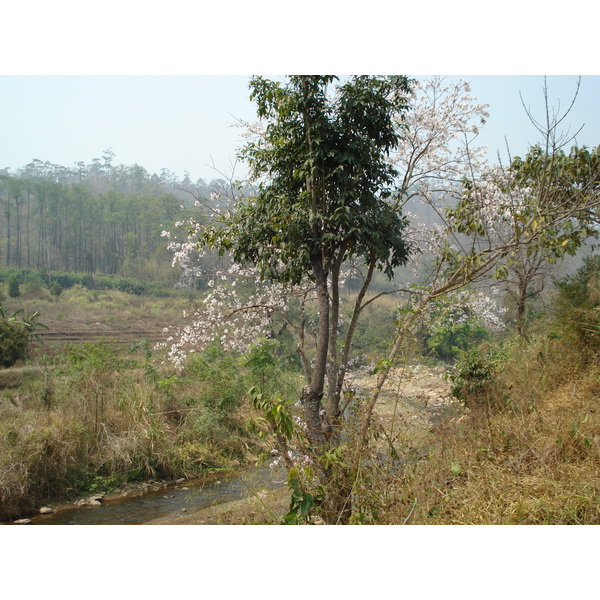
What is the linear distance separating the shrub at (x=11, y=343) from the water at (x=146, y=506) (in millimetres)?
3796

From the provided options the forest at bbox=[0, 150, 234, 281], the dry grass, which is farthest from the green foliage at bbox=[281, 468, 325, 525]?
the forest at bbox=[0, 150, 234, 281]

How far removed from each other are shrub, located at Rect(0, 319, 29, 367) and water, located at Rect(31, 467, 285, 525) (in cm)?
380

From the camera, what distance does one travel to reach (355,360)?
5492mm

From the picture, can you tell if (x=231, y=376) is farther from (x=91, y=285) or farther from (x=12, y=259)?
(x=12, y=259)

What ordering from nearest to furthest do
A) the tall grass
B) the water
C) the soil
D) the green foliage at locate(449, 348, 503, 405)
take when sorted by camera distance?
the soil < the water < the tall grass < the green foliage at locate(449, 348, 503, 405)

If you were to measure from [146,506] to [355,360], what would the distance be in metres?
2.59

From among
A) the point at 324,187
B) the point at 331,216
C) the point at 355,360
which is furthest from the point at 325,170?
the point at 355,360

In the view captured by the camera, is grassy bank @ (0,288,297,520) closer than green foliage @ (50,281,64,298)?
Yes

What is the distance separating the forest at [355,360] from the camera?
2.87 m

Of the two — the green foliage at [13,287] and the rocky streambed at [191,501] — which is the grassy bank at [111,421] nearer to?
the rocky streambed at [191,501]

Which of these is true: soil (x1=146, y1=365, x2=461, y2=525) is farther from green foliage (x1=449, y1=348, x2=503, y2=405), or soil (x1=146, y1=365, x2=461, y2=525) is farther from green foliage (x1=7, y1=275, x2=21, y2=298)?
green foliage (x1=7, y1=275, x2=21, y2=298)

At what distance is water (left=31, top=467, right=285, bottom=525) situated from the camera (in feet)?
15.0

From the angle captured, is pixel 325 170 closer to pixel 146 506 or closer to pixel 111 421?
pixel 146 506

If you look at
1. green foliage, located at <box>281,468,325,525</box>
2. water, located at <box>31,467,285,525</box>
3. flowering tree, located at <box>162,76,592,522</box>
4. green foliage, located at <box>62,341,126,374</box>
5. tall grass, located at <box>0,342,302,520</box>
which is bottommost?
water, located at <box>31,467,285,525</box>
